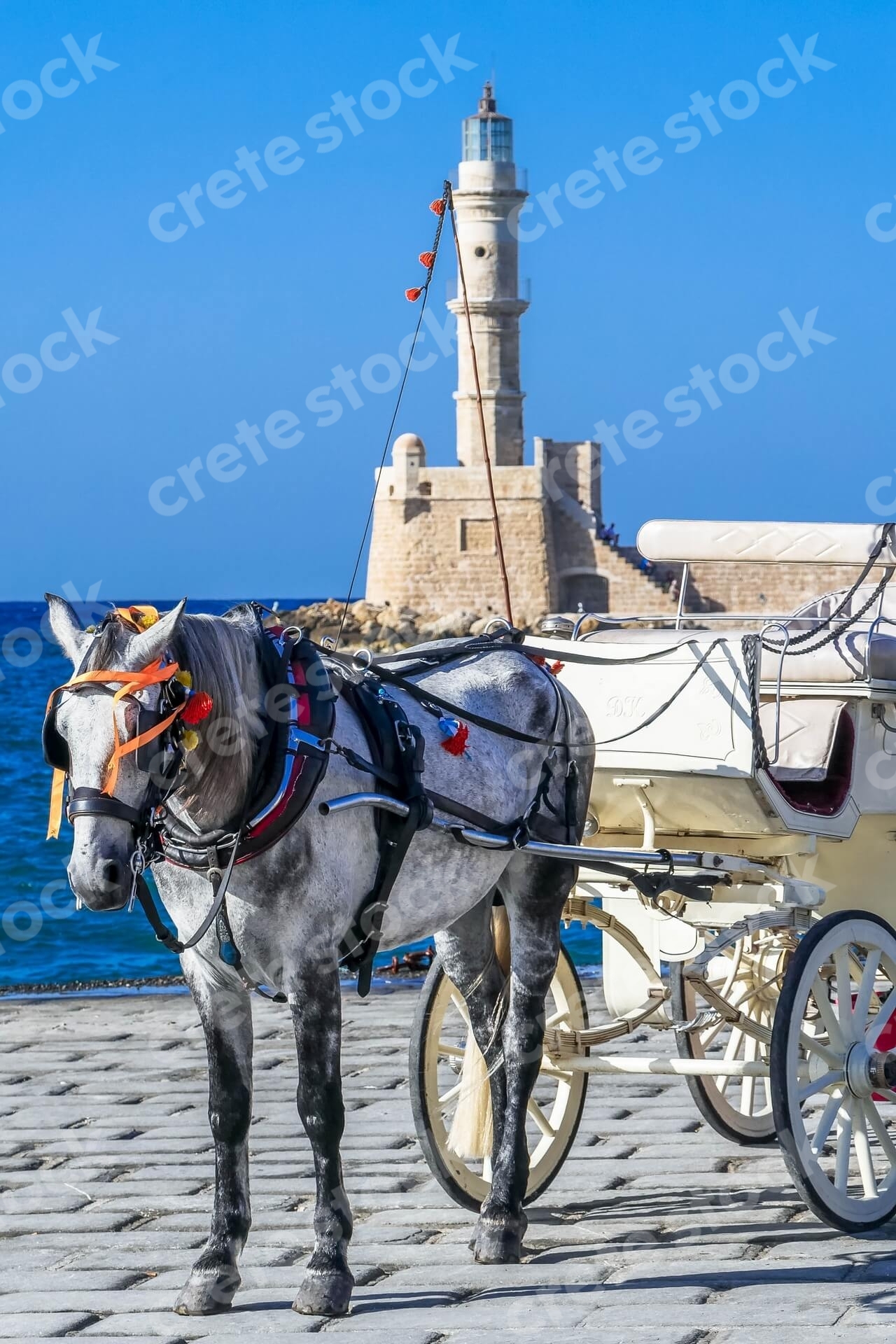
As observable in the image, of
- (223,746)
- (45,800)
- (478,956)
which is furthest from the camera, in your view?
(45,800)

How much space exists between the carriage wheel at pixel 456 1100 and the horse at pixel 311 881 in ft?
0.56

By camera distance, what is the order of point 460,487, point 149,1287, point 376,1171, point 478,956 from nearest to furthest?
1. point 149,1287
2. point 478,956
3. point 376,1171
4. point 460,487

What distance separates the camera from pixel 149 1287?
4.85 meters

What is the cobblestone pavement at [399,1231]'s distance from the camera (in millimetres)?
4512

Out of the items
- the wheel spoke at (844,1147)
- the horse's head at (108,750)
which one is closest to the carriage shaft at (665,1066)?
the wheel spoke at (844,1147)

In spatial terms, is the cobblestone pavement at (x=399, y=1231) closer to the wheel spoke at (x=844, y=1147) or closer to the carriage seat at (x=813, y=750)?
the wheel spoke at (x=844, y=1147)

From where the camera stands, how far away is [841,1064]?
546cm

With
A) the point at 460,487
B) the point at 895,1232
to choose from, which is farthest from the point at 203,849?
the point at 460,487

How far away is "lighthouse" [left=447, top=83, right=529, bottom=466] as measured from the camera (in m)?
55.0

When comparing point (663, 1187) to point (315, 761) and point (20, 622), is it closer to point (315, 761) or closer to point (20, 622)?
point (315, 761)

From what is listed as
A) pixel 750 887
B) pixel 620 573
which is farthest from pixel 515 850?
pixel 620 573

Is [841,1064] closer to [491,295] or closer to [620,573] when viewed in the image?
[491,295]

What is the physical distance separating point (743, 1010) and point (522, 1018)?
5.61ft

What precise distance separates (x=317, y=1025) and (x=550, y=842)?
114cm
